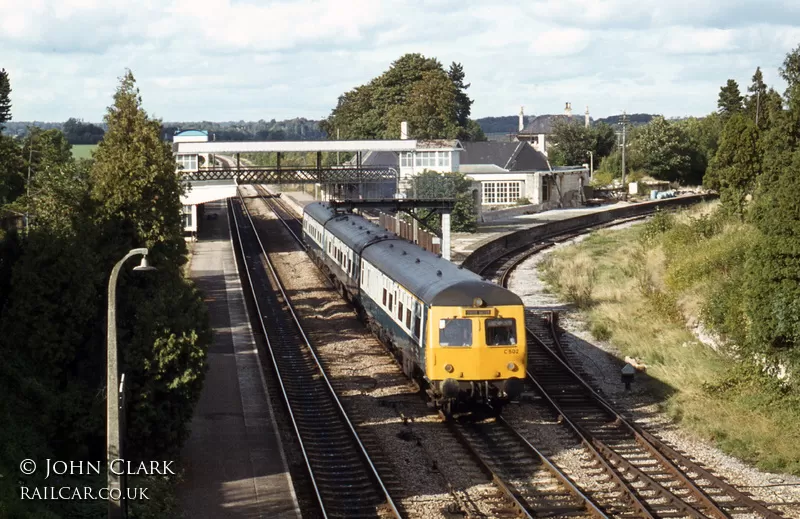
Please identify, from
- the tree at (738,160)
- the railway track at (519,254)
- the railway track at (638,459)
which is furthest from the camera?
the railway track at (519,254)

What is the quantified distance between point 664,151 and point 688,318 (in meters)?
53.9

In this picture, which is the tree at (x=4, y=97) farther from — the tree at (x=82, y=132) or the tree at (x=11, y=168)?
the tree at (x=82, y=132)

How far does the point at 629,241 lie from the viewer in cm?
4800

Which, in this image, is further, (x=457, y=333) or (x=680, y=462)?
(x=457, y=333)

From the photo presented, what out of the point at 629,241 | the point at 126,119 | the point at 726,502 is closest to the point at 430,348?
the point at 726,502

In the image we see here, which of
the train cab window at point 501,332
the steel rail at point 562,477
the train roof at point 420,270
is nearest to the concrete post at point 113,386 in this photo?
the steel rail at point 562,477

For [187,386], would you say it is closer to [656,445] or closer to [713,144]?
[656,445]

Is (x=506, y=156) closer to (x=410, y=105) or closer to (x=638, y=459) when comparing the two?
(x=410, y=105)

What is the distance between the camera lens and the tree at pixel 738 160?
38.0 meters

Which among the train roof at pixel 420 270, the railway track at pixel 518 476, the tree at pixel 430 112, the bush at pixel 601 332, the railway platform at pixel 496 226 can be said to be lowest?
the railway track at pixel 518 476

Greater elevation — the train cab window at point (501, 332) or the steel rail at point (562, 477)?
the train cab window at point (501, 332)

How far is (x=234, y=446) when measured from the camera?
1698 centimetres

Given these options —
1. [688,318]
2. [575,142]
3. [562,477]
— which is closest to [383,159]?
[575,142]

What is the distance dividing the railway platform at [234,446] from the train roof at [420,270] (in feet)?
12.4
